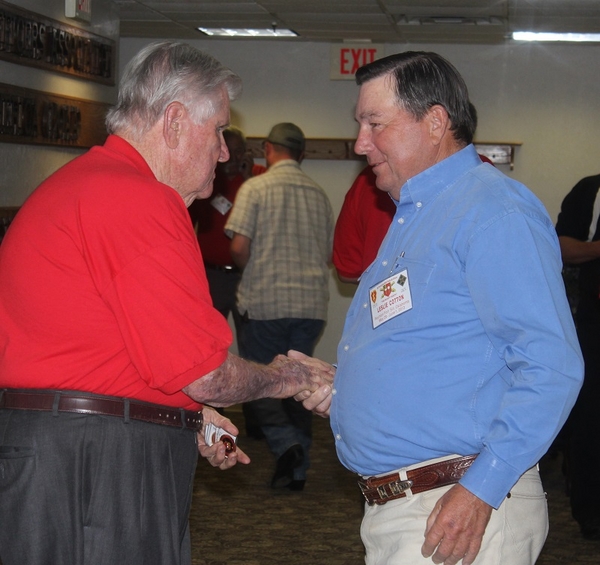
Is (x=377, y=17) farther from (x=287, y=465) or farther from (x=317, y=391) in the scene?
(x=317, y=391)

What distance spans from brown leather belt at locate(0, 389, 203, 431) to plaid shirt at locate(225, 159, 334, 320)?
3.37 m

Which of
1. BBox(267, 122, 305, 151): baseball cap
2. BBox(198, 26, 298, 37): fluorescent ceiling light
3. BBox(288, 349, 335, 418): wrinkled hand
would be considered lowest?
BBox(288, 349, 335, 418): wrinkled hand

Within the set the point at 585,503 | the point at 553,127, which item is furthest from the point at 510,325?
the point at 553,127

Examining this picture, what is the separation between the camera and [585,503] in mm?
4453

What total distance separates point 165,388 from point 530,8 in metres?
5.21

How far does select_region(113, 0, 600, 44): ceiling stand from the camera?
6203mm

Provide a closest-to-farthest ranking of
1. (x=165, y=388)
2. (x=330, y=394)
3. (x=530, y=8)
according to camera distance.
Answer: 1. (x=165, y=388)
2. (x=330, y=394)
3. (x=530, y=8)

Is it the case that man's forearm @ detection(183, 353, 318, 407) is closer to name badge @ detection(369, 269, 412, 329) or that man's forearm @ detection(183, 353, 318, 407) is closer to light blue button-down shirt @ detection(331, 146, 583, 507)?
light blue button-down shirt @ detection(331, 146, 583, 507)

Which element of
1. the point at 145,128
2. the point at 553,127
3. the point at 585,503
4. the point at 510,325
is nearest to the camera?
the point at 510,325

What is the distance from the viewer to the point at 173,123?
6.55 ft

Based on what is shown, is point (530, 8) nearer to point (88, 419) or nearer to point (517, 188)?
point (517, 188)

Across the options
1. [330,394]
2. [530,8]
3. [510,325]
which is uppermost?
[530,8]

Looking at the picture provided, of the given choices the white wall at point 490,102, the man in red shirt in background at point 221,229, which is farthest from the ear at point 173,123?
the white wall at point 490,102

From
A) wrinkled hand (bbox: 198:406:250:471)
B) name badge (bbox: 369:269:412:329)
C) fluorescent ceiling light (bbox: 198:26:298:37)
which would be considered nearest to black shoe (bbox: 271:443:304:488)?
wrinkled hand (bbox: 198:406:250:471)
